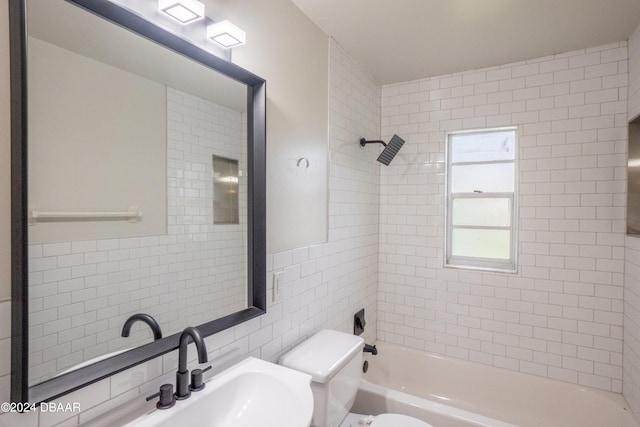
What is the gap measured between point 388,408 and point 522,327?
4.01 feet

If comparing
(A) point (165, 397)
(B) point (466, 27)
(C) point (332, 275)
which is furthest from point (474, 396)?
(B) point (466, 27)

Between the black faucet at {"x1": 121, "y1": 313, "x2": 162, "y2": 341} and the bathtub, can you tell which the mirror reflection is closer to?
the black faucet at {"x1": 121, "y1": 313, "x2": 162, "y2": 341}

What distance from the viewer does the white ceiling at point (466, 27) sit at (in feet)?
5.69

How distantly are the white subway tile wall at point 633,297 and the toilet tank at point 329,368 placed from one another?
1663 millimetres

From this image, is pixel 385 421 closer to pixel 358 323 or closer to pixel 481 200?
pixel 358 323

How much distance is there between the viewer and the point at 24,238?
0.77 metres

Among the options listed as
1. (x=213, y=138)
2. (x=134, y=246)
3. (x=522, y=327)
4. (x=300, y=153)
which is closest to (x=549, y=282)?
(x=522, y=327)

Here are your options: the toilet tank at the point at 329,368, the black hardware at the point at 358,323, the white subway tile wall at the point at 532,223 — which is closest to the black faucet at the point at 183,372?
the toilet tank at the point at 329,368

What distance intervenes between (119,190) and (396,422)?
1.69m

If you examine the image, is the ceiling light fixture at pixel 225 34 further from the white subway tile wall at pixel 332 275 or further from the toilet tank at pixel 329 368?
the toilet tank at pixel 329 368

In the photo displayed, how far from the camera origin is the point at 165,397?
100 centimetres

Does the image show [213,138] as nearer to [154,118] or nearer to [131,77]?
[154,118]

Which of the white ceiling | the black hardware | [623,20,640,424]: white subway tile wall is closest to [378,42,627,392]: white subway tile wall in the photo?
[623,20,640,424]: white subway tile wall

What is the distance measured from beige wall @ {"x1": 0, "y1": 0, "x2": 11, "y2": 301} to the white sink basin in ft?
1.77
